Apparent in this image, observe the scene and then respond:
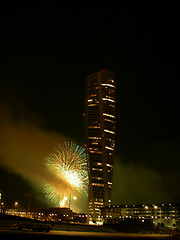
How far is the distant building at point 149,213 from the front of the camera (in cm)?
13310

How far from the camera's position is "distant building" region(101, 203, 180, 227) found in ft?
437

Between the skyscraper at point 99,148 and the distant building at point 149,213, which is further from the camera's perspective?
the skyscraper at point 99,148

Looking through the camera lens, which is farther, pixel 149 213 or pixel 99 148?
pixel 99 148

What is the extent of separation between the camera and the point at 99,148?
15775 centimetres

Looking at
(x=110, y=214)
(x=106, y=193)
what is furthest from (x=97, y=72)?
(x=110, y=214)

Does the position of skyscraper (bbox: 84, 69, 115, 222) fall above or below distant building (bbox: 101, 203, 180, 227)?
above

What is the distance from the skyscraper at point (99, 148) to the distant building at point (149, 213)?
551cm

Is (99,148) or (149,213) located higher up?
(99,148)

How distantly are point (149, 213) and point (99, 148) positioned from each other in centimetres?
4161

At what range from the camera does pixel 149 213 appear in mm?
150125

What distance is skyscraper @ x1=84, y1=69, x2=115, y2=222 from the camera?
157m

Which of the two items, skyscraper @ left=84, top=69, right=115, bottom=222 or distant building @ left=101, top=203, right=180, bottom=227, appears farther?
skyscraper @ left=84, top=69, right=115, bottom=222

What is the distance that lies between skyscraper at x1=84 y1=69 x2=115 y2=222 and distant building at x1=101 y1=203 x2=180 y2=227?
5.51 meters

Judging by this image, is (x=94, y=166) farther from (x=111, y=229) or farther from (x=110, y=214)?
(x=111, y=229)
